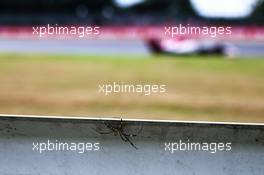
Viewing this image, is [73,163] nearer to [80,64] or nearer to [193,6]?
[80,64]

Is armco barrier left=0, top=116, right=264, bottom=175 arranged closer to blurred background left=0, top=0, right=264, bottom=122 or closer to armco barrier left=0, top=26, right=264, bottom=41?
blurred background left=0, top=0, right=264, bottom=122

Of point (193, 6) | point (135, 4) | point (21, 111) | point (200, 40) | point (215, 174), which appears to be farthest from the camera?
point (135, 4)

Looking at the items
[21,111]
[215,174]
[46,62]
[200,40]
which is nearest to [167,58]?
[200,40]

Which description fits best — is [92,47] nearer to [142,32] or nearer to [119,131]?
[142,32]

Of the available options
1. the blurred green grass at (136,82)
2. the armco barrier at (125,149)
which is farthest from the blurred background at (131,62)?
the armco barrier at (125,149)

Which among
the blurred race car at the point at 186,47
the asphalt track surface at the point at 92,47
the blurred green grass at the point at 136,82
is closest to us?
the blurred green grass at the point at 136,82

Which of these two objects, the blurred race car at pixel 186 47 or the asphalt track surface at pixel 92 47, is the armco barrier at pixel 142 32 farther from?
the blurred race car at pixel 186 47

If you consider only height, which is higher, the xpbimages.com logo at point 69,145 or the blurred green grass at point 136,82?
the xpbimages.com logo at point 69,145

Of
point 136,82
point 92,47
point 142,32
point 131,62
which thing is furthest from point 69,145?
point 142,32

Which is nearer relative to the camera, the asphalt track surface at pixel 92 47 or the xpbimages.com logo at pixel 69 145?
the xpbimages.com logo at pixel 69 145
